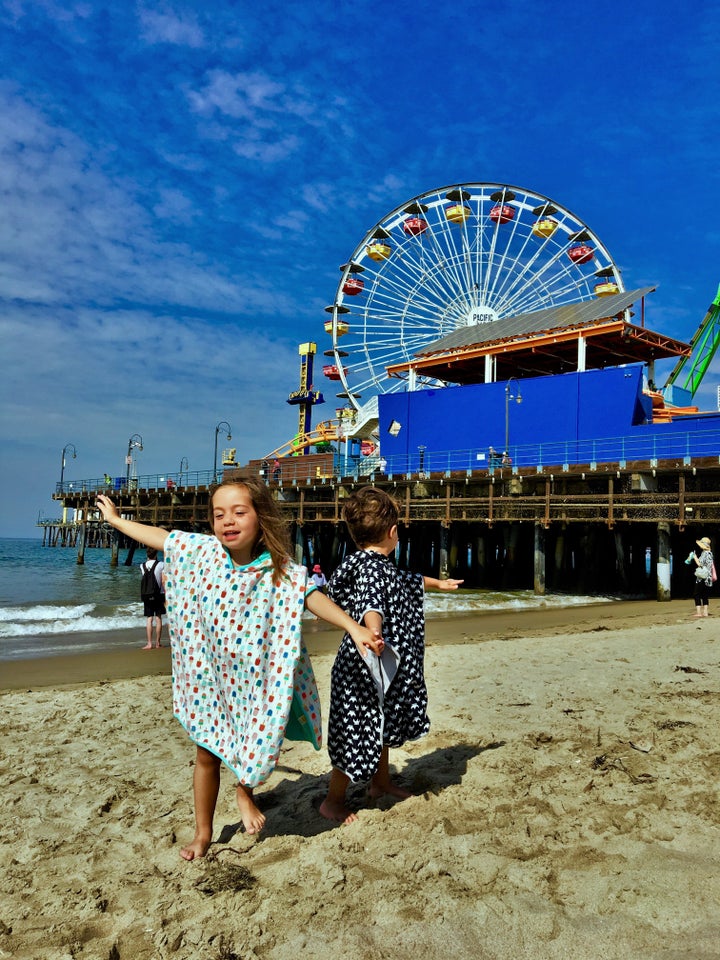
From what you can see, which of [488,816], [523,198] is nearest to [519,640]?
[488,816]

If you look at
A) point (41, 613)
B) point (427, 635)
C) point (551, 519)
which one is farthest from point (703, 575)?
point (41, 613)

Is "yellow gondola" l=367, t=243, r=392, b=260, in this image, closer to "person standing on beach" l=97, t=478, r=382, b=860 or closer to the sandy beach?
the sandy beach

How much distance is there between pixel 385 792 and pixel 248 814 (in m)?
0.76

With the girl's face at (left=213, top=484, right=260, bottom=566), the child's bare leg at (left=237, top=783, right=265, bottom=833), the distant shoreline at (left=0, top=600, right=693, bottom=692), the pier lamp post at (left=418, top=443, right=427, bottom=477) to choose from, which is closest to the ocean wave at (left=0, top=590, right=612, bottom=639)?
the distant shoreline at (left=0, top=600, right=693, bottom=692)

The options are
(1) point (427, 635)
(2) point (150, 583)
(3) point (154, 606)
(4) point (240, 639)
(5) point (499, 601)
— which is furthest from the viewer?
(5) point (499, 601)

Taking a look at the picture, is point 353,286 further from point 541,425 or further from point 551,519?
point 551,519

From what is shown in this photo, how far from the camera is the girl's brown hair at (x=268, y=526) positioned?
109 inches

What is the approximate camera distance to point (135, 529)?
3041mm

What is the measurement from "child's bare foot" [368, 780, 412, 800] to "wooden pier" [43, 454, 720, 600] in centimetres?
1560

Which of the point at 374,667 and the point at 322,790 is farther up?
the point at 374,667

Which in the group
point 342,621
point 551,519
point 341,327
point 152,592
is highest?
point 341,327

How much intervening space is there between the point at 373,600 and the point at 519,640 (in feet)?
20.9

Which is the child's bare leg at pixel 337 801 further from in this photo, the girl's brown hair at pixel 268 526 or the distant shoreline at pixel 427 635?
the distant shoreline at pixel 427 635

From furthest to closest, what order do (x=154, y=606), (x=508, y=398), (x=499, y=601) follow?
(x=508, y=398), (x=499, y=601), (x=154, y=606)
